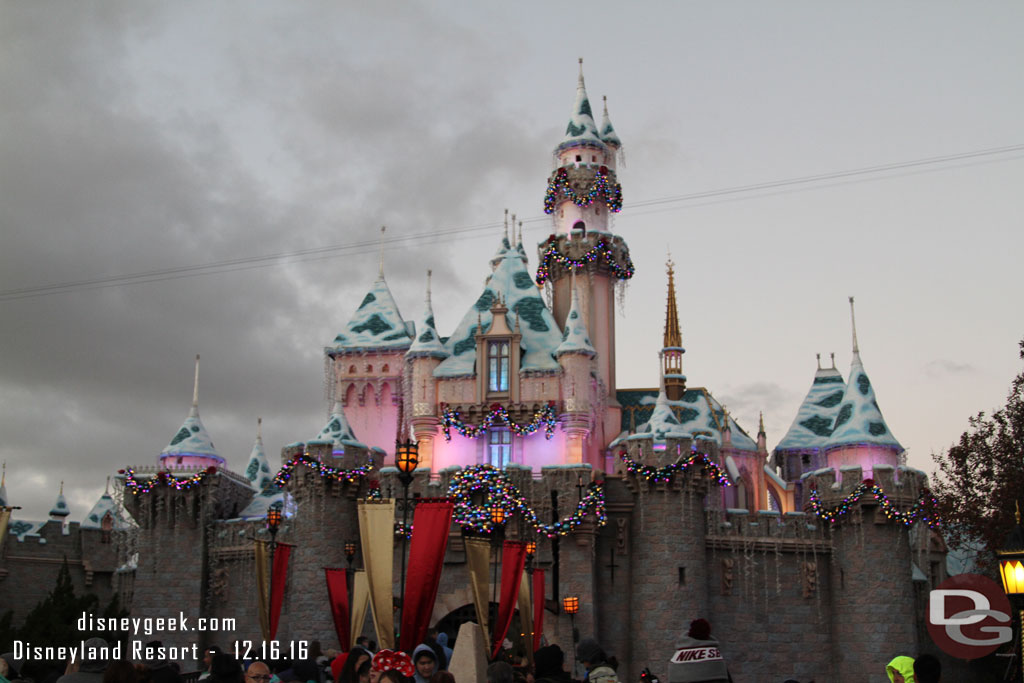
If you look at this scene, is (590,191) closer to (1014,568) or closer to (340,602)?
(340,602)

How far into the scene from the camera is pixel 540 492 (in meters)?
34.2

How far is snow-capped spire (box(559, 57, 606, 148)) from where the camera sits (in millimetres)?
43531

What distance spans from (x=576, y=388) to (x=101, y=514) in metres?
23.6

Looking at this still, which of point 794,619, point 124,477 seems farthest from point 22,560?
point 794,619

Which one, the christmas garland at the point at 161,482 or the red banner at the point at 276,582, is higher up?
the christmas garland at the point at 161,482

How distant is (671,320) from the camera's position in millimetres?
47312

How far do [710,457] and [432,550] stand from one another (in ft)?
69.8

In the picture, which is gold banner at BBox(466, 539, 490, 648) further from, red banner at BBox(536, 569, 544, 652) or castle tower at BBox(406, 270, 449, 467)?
castle tower at BBox(406, 270, 449, 467)

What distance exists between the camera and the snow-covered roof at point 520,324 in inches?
1479

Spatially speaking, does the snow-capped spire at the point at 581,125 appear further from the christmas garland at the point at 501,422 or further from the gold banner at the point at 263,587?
the gold banner at the point at 263,587

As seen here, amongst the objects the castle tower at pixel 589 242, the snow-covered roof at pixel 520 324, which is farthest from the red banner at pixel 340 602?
the castle tower at pixel 589 242

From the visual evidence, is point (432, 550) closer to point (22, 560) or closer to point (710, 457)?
point (710, 457)

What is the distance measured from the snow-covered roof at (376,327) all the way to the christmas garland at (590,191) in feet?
25.5

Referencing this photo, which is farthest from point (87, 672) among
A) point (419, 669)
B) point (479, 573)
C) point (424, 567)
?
point (479, 573)
